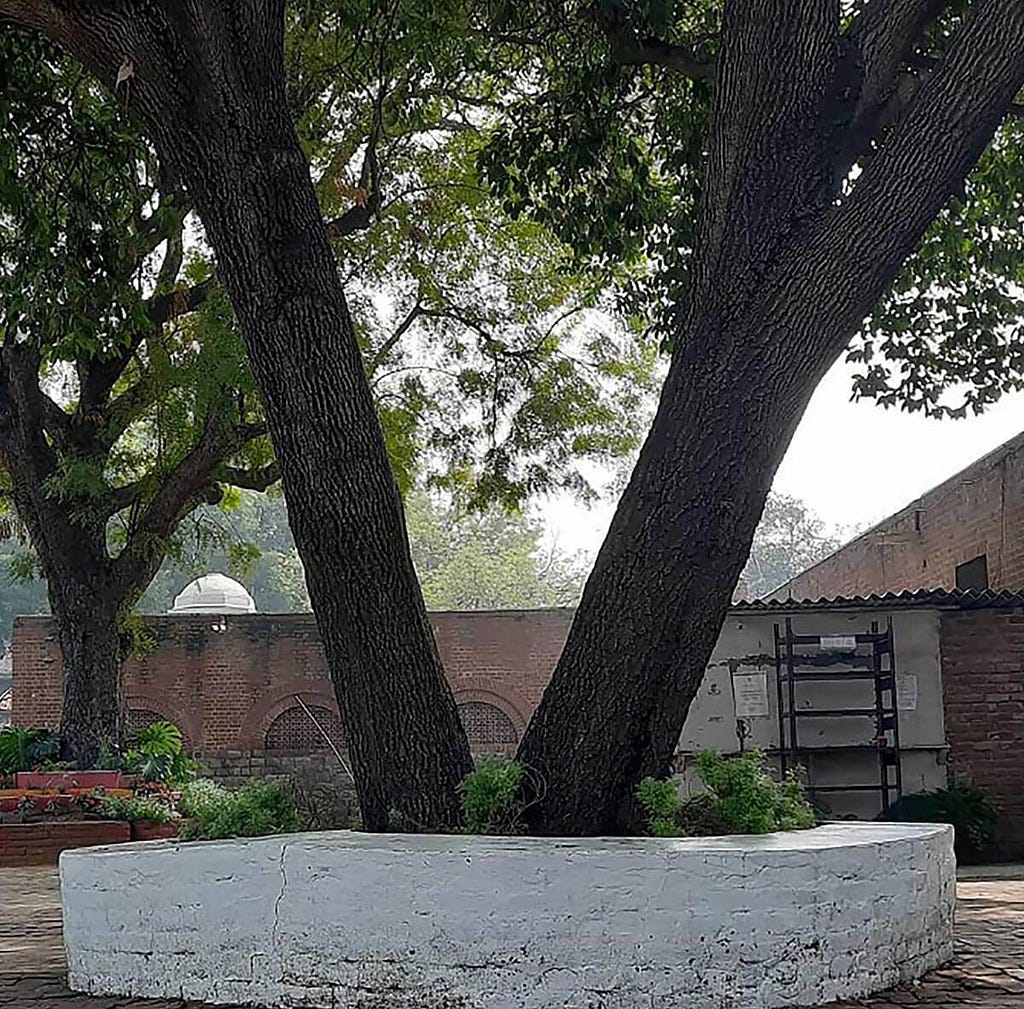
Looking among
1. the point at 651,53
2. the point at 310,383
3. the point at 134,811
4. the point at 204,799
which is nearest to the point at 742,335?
the point at 310,383

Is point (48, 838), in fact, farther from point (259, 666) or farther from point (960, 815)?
point (259, 666)

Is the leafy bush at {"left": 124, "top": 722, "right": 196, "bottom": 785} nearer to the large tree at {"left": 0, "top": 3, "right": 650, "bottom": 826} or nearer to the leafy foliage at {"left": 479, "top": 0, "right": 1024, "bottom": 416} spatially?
the large tree at {"left": 0, "top": 3, "right": 650, "bottom": 826}

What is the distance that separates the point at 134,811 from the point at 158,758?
267cm

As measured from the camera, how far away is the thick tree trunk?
18031 millimetres

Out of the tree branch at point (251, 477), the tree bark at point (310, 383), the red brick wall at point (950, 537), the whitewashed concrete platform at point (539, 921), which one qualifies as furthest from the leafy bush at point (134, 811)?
the red brick wall at point (950, 537)

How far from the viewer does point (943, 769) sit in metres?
14.7

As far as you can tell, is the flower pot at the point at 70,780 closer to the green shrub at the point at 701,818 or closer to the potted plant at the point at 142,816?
the potted plant at the point at 142,816

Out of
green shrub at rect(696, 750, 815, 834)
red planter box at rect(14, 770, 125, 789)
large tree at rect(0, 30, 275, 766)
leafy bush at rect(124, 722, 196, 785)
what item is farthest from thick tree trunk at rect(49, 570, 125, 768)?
green shrub at rect(696, 750, 815, 834)

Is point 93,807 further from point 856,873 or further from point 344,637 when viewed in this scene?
point 856,873

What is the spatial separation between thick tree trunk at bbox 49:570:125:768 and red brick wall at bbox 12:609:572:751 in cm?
661

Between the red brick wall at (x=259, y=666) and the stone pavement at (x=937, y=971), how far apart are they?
13861 mm

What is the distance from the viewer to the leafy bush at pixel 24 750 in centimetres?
1811

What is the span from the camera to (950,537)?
18625 mm

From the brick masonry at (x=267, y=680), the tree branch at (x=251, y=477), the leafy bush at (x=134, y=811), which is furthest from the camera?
the brick masonry at (x=267, y=680)
